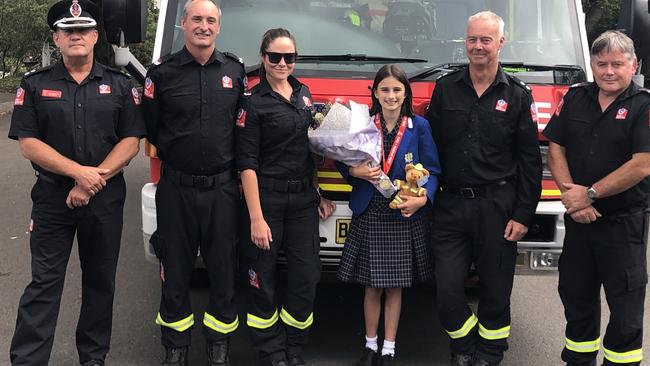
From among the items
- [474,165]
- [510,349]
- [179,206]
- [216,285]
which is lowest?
[510,349]

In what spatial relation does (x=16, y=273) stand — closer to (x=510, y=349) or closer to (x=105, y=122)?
(x=105, y=122)

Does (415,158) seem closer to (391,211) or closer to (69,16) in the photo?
(391,211)

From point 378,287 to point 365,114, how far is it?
0.90m

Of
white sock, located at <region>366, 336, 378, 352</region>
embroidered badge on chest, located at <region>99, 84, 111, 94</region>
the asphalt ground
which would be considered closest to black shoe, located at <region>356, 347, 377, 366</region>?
white sock, located at <region>366, 336, 378, 352</region>

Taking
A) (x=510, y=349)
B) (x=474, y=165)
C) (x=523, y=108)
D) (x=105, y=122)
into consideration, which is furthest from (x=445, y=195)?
(x=105, y=122)

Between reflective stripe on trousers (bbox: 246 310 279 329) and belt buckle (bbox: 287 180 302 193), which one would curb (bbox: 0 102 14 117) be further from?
belt buckle (bbox: 287 180 302 193)

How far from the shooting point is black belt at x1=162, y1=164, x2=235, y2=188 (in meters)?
3.47

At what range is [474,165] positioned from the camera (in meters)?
3.46

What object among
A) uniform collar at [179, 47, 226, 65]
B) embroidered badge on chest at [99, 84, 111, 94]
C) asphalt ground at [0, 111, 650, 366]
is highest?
uniform collar at [179, 47, 226, 65]

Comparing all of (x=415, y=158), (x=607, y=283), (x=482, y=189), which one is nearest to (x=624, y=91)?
(x=482, y=189)

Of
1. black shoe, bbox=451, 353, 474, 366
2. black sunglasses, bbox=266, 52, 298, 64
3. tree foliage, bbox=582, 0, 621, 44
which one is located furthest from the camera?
tree foliage, bbox=582, 0, 621, 44

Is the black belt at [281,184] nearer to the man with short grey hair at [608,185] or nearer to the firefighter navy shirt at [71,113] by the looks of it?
the firefighter navy shirt at [71,113]

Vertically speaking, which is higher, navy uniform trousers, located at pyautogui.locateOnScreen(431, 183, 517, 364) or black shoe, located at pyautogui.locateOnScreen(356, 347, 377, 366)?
navy uniform trousers, located at pyautogui.locateOnScreen(431, 183, 517, 364)

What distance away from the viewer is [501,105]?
11.2ft
